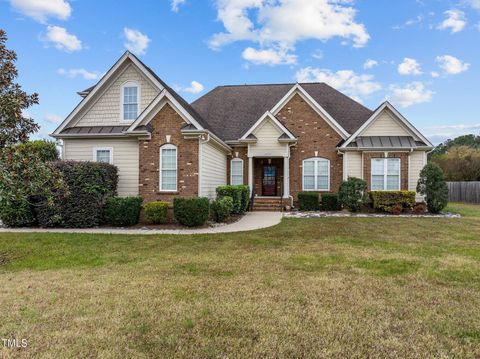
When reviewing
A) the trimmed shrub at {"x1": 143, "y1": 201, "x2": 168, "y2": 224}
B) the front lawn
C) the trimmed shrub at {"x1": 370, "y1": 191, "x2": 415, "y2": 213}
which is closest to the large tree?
the front lawn

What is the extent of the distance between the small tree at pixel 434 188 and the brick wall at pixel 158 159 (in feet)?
38.3

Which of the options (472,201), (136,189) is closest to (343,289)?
(136,189)

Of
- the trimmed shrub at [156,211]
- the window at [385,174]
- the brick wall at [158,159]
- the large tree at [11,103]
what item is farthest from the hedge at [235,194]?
the large tree at [11,103]

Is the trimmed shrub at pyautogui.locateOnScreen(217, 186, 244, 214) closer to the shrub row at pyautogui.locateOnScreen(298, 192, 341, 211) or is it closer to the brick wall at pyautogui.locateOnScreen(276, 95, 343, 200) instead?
the shrub row at pyautogui.locateOnScreen(298, 192, 341, 211)

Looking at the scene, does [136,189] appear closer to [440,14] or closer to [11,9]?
[11,9]

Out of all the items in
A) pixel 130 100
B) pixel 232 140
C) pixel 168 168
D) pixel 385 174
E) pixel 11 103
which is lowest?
pixel 385 174

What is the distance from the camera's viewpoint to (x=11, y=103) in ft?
24.0

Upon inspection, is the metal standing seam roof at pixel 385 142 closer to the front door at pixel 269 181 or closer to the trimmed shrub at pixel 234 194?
the front door at pixel 269 181

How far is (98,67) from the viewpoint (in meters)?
18.7

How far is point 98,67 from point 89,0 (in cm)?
557

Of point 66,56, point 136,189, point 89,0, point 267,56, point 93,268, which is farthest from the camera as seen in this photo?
point 267,56

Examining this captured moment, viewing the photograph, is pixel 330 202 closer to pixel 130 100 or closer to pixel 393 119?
pixel 393 119

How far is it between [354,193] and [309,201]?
7.86 ft

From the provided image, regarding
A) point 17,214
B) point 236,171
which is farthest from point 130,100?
point 236,171
